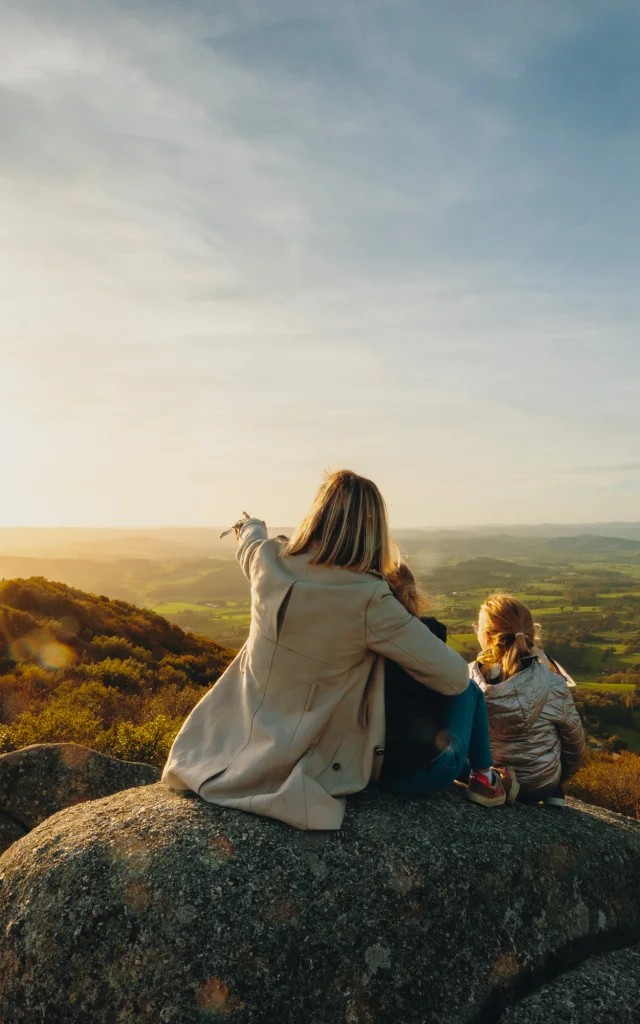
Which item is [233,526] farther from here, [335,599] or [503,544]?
[503,544]

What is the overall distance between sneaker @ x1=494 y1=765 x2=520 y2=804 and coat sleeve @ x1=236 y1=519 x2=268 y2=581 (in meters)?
2.80

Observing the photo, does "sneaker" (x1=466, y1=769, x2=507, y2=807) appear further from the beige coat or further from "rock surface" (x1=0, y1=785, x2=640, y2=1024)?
the beige coat

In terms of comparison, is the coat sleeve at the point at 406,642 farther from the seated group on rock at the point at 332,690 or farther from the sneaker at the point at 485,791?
the sneaker at the point at 485,791

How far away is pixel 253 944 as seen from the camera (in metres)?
3.57

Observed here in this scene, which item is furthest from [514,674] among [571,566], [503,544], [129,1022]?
[503,544]

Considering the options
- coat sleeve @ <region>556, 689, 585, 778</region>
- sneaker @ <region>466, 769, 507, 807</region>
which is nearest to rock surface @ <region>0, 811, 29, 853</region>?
sneaker @ <region>466, 769, 507, 807</region>

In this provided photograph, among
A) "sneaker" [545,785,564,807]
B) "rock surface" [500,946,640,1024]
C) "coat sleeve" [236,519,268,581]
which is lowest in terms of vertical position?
"rock surface" [500,946,640,1024]

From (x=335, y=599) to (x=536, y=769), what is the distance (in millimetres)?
2990

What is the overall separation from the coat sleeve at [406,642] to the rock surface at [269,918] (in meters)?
1.26

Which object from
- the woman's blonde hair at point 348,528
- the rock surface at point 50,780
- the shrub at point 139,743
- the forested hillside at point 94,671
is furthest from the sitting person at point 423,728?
the forested hillside at point 94,671

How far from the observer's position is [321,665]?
160 inches

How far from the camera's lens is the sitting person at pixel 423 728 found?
4.23 metres

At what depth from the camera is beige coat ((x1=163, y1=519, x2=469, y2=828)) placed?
12.9ft

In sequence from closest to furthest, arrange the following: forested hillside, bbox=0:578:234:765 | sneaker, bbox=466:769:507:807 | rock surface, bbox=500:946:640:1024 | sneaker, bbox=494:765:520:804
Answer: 1. rock surface, bbox=500:946:640:1024
2. sneaker, bbox=466:769:507:807
3. sneaker, bbox=494:765:520:804
4. forested hillside, bbox=0:578:234:765
